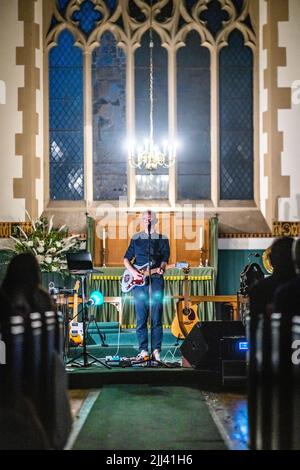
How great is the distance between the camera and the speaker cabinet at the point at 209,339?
6621 mm

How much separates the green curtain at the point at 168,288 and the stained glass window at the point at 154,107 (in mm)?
1712

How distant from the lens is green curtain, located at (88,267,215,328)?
30.9 ft

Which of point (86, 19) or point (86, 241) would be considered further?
point (86, 19)

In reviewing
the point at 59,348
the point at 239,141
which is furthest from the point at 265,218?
the point at 59,348

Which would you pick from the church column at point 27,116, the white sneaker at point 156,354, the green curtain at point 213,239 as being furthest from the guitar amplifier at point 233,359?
the church column at point 27,116

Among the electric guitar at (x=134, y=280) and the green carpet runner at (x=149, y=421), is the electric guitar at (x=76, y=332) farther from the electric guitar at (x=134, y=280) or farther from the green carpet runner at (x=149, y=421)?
the green carpet runner at (x=149, y=421)

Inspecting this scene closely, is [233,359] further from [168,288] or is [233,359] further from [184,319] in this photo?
[168,288]

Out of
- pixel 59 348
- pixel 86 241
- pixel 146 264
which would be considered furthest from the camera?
pixel 86 241

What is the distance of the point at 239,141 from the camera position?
10906 mm

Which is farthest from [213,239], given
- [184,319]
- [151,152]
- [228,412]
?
[228,412]

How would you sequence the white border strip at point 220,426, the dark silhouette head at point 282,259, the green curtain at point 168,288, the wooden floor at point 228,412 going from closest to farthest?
the dark silhouette head at point 282,259
the white border strip at point 220,426
the wooden floor at point 228,412
the green curtain at point 168,288

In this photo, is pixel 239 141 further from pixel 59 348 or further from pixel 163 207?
pixel 59 348

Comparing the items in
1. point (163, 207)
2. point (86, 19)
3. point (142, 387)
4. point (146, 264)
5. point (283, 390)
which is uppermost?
point (86, 19)

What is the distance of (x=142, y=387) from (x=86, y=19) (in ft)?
21.7
